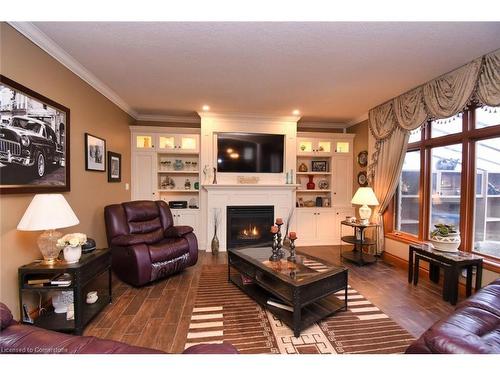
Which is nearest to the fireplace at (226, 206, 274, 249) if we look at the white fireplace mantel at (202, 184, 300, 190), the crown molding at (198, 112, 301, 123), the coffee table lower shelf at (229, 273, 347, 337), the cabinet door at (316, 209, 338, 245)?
the white fireplace mantel at (202, 184, 300, 190)

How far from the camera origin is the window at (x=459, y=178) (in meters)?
2.65

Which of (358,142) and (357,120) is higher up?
(357,120)

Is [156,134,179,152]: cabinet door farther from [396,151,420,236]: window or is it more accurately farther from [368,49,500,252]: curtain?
[396,151,420,236]: window

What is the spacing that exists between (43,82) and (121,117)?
1.88 metres

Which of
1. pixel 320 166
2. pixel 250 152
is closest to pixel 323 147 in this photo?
pixel 320 166

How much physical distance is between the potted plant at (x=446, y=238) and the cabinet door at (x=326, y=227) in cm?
219

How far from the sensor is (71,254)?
208 cm

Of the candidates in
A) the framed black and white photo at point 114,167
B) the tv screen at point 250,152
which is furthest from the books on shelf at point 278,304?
the framed black and white photo at point 114,167

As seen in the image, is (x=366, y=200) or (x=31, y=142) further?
(x=366, y=200)

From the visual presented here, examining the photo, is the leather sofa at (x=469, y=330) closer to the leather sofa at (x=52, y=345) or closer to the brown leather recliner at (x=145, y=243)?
the leather sofa at (x=52, y=345)

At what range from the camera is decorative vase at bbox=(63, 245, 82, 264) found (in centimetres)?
207

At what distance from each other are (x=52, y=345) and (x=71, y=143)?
239 cm

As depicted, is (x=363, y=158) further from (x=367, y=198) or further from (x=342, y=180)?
(x=367, y=198)

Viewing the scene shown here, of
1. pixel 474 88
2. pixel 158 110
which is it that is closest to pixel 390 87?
pixel 474 88
